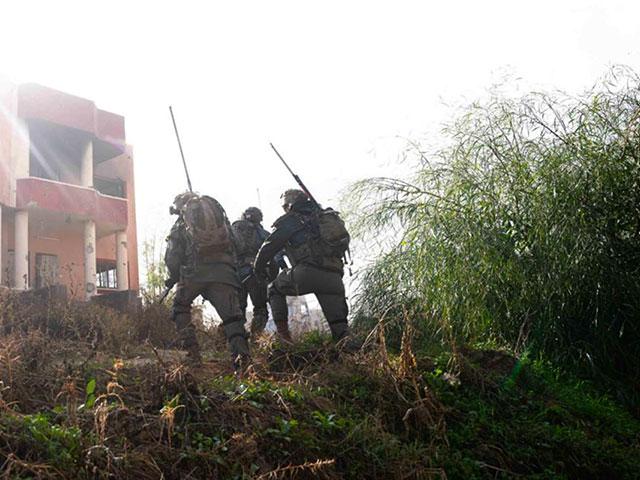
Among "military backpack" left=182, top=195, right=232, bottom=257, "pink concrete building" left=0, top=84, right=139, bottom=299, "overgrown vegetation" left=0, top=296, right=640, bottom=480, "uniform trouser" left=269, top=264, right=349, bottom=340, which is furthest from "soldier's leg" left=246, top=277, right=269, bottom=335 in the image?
"pink concrete building" left=0, top=84, right=139, bottom=299

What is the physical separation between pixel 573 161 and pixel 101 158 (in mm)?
15222

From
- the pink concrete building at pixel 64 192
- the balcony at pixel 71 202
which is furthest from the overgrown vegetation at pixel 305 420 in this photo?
the balcony at pixel 71 202

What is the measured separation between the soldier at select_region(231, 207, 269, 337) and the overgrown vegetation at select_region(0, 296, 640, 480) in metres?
2.21

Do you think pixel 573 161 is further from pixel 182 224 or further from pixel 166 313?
pixel 166 313

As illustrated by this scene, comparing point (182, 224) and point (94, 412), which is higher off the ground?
point (182, 224)

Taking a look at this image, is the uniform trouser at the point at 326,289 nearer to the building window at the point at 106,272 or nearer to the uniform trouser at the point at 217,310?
the uniform trouser at the point at 217,310

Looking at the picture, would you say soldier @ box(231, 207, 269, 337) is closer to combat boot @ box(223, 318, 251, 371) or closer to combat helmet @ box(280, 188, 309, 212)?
combat helmet @ box(280, 188, 309, 212)

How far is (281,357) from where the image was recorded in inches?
241

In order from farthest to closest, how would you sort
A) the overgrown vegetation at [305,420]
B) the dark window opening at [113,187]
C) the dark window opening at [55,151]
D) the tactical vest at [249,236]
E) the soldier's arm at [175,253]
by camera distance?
the dark window opening at [113,187], the dark window opening at [55,151], the tactical vest at [249,236], the soldier's arm at [175,253], the overgrown vegetation at [305,420]

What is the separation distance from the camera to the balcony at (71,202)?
16.2 m

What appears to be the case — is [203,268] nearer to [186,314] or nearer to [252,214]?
[186,314]

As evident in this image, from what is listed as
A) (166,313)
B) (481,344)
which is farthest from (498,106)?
(166,313)

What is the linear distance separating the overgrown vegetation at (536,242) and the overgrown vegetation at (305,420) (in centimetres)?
73

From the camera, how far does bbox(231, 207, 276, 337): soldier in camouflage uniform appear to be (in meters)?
8.38
